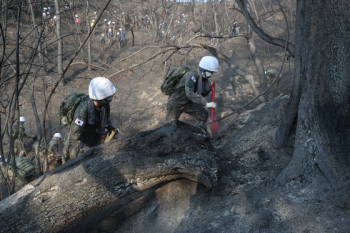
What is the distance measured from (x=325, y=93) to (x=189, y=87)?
2269 millimetres

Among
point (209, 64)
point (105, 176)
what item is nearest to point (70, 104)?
point (105, 176)

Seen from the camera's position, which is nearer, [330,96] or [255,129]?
[330,96]

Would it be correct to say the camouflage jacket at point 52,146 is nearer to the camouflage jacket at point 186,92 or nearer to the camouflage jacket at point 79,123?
the camouflage jacket at point 79,123

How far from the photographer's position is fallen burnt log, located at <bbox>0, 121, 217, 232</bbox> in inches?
85.4

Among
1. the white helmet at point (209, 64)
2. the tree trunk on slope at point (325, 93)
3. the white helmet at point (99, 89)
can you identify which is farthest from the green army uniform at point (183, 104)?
the tree trunk on slope at point (325, 93)

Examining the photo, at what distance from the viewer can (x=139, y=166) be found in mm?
2477

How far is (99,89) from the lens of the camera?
321cm

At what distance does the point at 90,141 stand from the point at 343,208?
3.34m

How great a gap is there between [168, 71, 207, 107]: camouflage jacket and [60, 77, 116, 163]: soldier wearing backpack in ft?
4.16

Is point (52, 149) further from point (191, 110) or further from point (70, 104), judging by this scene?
point (191, 110)

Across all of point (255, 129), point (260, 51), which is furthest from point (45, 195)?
point (260, 51)

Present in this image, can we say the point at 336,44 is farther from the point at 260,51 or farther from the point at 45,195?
the point at 260,51

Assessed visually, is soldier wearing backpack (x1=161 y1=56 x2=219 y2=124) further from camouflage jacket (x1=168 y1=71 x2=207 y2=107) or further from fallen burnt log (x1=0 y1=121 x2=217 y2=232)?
fallen burnt log (x1=0 y1=121 x2=217 y2=232)

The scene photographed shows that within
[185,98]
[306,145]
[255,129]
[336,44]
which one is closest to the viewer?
[336,44]
